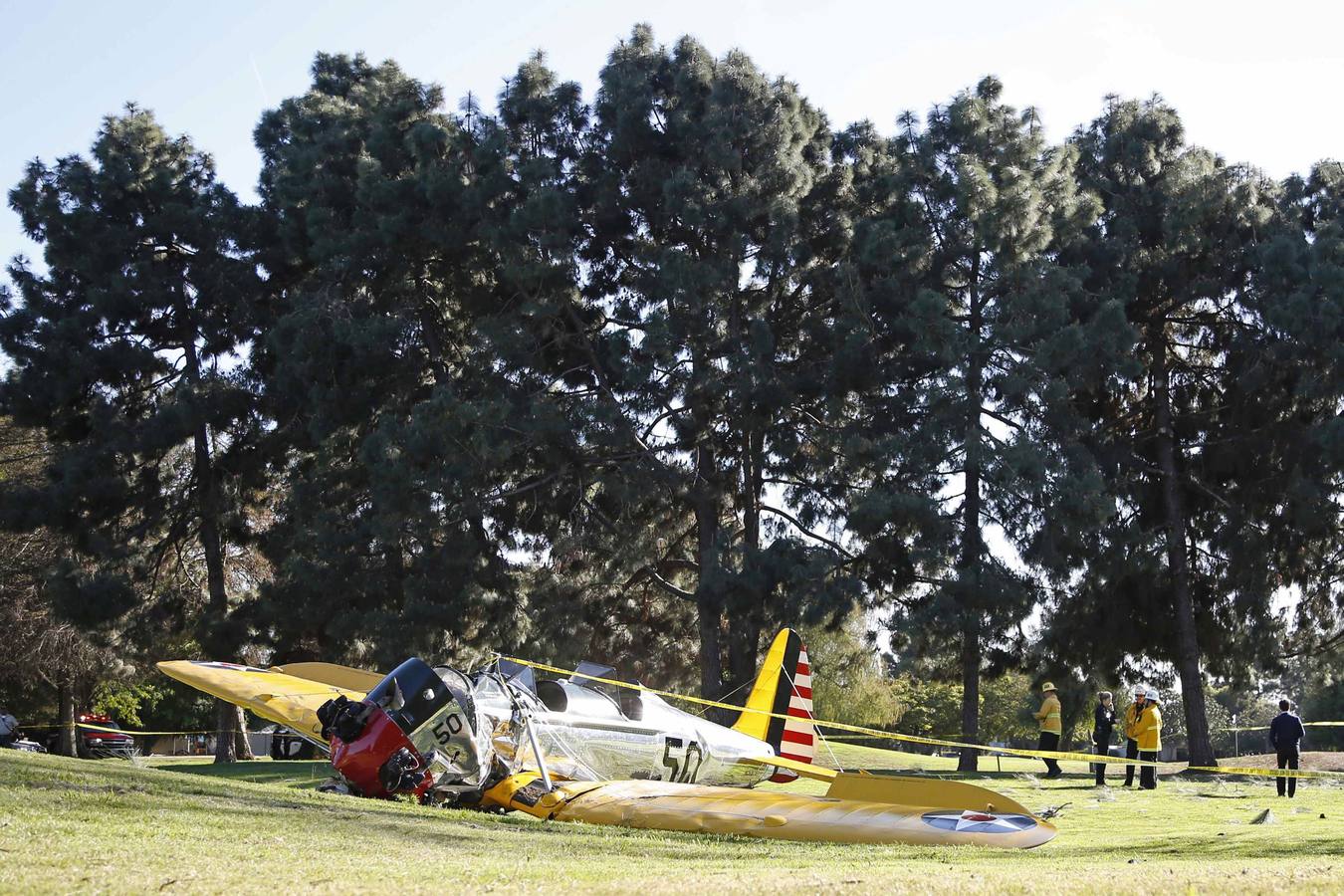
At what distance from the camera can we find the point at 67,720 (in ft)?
128

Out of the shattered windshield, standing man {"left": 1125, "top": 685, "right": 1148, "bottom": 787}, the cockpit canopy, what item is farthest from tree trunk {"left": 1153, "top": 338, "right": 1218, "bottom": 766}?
Answer: the shattered windshield

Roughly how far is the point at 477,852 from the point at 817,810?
385 centimetres

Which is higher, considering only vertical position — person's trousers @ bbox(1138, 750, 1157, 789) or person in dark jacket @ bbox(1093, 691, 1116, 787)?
person in dark jacket @ bbox(1093, 691, 1116, 787)

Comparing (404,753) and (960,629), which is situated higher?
(960,629)

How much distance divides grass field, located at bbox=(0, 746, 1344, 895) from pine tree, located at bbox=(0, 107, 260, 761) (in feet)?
59.8

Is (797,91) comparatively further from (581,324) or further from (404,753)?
(404,753)

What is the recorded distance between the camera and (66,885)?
6086 millimetres

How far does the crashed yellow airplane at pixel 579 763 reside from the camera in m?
11.2

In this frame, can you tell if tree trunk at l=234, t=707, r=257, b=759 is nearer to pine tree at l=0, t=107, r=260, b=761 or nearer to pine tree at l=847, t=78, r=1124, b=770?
pine tree at l=0, t=107, r=260, b=761

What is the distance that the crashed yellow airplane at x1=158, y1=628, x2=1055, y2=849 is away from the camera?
1116 centimetres

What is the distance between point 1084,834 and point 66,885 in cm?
972

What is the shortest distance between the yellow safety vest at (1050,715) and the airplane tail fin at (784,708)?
572cm

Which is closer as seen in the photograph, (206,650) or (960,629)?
(960,629)

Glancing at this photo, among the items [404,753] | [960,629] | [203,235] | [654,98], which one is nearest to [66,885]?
[404,753]
